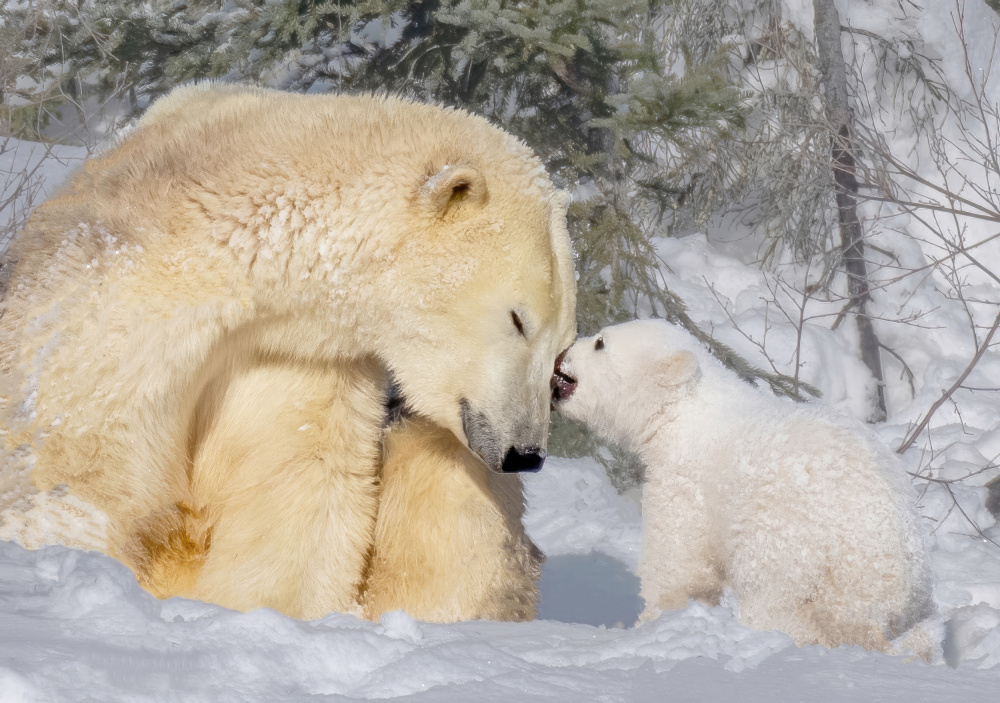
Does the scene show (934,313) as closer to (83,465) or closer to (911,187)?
(911,187)

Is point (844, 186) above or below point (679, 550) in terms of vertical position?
above

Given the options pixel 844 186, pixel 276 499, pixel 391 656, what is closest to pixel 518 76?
pixel 844 186

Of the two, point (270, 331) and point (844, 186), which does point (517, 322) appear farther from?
point (844, 186)

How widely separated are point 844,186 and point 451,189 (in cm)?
606

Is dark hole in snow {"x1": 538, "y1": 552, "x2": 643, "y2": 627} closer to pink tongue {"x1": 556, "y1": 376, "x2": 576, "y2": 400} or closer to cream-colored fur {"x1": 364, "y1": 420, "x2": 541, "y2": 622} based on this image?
pink tongue {"x1": 556, "y1": 376, "x2": 576, "y2": 400}

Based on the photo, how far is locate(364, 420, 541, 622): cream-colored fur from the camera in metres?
2.26

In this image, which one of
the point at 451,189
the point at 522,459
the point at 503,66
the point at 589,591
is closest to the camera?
the point at 451,189

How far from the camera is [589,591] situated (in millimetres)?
3695

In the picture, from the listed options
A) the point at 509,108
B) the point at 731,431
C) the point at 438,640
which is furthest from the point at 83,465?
the point at 509,108

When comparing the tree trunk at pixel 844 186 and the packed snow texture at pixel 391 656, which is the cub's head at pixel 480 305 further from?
the tree trunk at pixel 844 186

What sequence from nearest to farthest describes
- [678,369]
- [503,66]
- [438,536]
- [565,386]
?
[438,536] < [678,369] < [565,386] < [503,66]

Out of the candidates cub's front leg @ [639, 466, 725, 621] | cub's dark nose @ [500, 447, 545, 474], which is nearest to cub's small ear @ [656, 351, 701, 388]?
cub's front leg @ [639, 466, 725, 621]

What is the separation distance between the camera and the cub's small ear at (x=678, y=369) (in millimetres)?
2699

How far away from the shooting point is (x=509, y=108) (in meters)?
5.29
